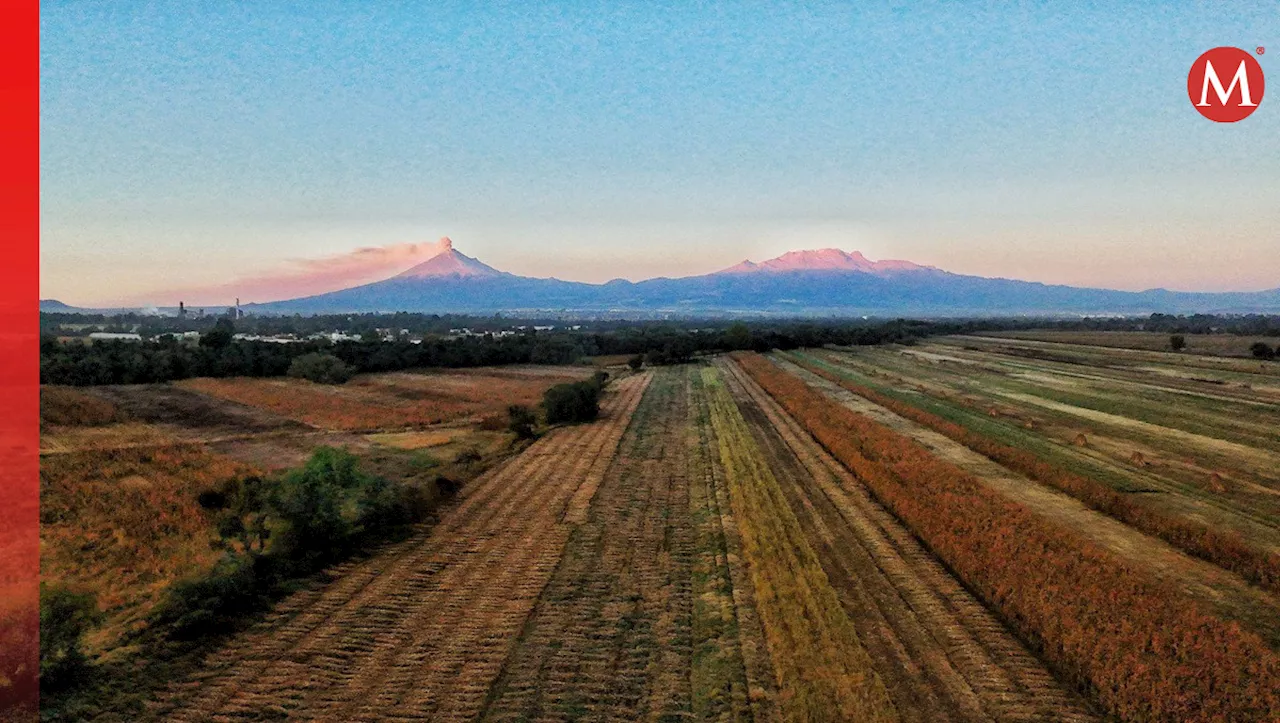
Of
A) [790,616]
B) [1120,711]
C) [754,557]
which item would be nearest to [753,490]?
[754,557]

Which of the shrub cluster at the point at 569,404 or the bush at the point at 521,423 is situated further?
the shrub cluster at the point at 569,404

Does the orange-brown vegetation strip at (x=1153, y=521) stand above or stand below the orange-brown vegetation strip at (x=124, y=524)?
above

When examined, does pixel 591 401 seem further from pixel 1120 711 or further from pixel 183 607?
pixel 1120 711

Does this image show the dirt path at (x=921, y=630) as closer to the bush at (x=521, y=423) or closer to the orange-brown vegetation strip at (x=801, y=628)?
the orange-brown vegetation strip at (x=801, y=628)

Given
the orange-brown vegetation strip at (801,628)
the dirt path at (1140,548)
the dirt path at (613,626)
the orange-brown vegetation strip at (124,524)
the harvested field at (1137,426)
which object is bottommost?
the orange-brown vegetation strip at (124,524)

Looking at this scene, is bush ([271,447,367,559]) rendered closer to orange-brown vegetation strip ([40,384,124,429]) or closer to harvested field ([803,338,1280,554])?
harvested field ([803,338,1280,554])

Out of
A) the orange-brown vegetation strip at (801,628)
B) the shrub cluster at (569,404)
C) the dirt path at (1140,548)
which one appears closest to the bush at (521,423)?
the shrub cluster at (569,404)

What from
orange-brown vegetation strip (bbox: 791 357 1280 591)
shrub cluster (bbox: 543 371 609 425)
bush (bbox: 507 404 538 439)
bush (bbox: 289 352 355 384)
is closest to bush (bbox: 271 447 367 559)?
bush (bbox: 507 404 538 439)
